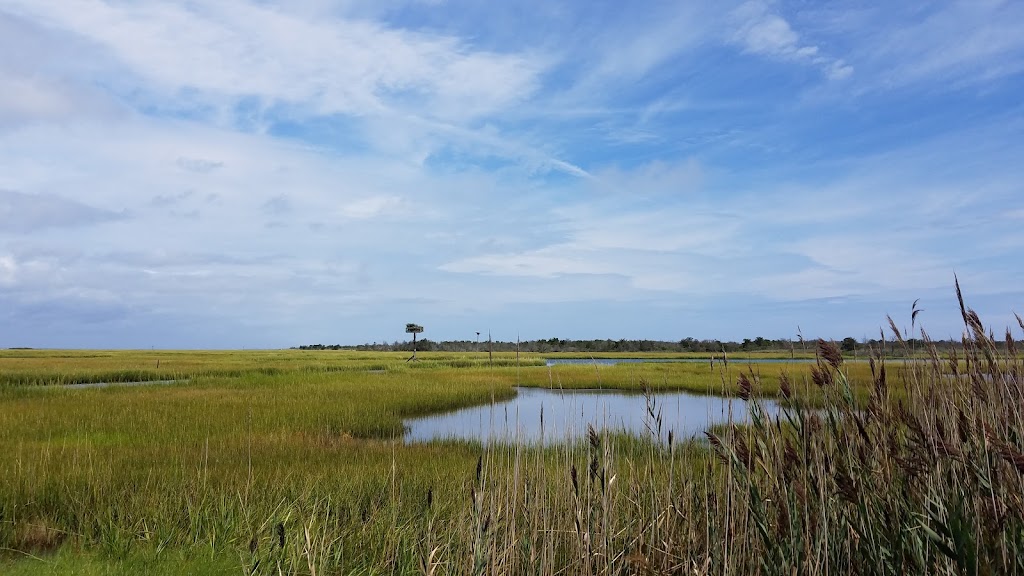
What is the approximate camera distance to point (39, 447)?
30.5 ft

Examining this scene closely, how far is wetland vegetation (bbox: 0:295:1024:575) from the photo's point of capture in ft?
7.41

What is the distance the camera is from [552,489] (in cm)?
567

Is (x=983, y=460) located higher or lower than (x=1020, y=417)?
lower

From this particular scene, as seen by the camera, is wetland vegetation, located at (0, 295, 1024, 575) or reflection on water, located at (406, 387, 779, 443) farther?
reflection on water, located at (406, 387, 779, 443)

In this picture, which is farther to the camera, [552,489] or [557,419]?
[557,419]

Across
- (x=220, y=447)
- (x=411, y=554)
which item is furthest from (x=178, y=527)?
(x=220, y=447)

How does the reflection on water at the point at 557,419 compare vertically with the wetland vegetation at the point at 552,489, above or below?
below

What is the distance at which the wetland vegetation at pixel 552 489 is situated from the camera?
2.26 metres

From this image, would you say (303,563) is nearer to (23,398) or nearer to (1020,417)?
(1020,417)

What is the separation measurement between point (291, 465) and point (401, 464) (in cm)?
156

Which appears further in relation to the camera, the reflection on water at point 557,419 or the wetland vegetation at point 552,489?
the reflection on water at point 557,419

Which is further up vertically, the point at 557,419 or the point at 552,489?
the point at 552,489

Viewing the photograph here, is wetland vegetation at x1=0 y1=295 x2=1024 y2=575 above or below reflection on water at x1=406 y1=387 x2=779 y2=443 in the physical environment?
above

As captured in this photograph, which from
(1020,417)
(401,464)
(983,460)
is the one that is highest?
(1020,417)
